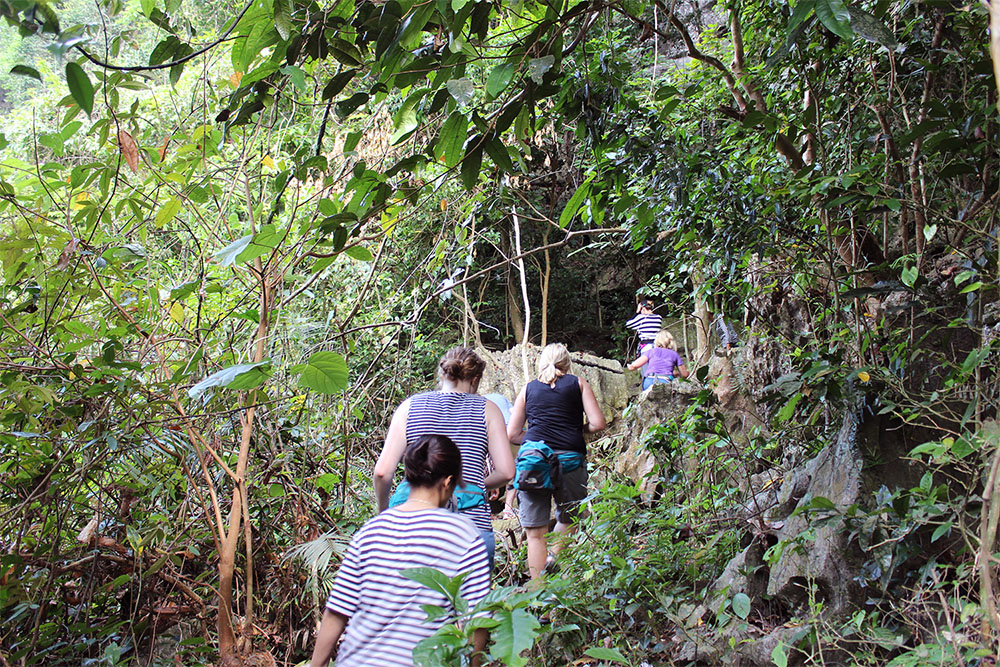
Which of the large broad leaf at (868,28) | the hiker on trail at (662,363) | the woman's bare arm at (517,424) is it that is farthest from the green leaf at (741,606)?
the hiker on trail at (662,363)

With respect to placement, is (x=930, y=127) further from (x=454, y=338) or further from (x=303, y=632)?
(x=454, y=338)

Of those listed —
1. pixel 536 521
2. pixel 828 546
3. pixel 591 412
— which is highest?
pixel 591 412

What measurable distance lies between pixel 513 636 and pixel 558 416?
316cm

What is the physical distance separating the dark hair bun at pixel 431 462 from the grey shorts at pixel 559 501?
6.79 ft

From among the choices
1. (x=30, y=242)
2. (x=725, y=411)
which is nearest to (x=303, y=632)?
(x=30, y=242)

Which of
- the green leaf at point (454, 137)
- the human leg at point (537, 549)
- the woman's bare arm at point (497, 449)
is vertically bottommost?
the human leg at point (537, 549)

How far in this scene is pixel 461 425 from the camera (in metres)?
3.47

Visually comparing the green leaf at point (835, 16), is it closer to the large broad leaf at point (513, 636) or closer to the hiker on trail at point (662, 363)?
the large broad leaf at point (513, 636)

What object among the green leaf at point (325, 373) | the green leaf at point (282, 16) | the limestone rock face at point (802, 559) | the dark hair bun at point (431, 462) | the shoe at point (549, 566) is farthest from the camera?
the shoe at point (549, 566)

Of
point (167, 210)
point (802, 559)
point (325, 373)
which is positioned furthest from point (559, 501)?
point (167, 210)

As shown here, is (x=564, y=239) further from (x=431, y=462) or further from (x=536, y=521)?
(x=536, y=521)

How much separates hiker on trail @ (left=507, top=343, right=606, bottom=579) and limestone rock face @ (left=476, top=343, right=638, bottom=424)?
3.92 metres

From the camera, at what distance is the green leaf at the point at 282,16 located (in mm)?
2023

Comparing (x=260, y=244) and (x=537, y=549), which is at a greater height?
(x=260, y=244)
